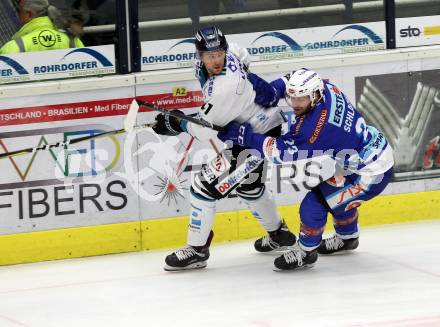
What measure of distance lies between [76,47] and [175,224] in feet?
3.95

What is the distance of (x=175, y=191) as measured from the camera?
6812 millimetres

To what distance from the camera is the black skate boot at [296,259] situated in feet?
20.0

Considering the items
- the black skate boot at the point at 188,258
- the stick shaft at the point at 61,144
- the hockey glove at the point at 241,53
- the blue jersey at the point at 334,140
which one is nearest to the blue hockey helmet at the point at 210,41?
the hockey glove at the point at 241,53

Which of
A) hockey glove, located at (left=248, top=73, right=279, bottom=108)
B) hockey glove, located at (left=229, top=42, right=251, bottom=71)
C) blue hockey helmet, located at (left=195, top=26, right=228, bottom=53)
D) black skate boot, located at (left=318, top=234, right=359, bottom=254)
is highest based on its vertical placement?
blue hockey helmet, located at (left=195, top=26, right=228, bottom=53)

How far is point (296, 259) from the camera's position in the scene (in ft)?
20.0

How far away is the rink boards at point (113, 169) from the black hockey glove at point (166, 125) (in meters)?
0.48

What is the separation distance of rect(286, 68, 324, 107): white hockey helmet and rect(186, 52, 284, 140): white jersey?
29 centimetres

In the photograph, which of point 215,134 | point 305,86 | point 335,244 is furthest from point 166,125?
point 335,244

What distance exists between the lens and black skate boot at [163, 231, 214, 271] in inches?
248

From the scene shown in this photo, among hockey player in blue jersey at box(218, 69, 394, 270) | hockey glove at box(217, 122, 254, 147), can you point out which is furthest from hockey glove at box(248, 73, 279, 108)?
hockey glove at box(217, 122, 254, 147)

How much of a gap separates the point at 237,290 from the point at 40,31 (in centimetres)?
194

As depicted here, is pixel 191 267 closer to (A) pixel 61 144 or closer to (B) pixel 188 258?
(B) pixel 188 258

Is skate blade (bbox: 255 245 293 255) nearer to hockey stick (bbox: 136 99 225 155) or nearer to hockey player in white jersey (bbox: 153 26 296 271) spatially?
hockey player in white jersey (bbox: 153 26 296 271)

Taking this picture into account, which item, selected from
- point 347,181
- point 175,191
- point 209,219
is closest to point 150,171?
point 175,191
